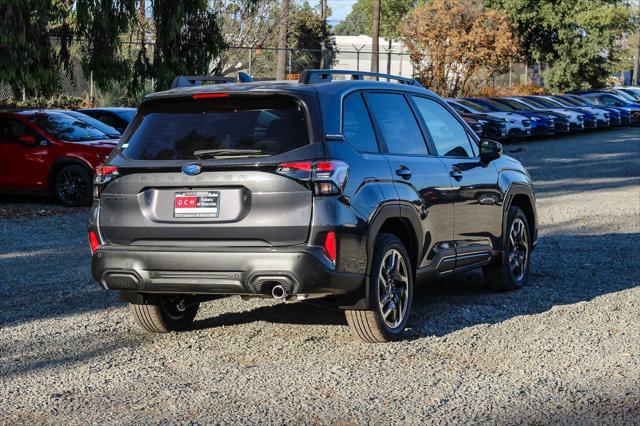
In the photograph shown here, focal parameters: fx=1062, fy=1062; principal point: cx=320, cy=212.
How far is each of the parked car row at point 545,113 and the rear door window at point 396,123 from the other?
24289 millimetres

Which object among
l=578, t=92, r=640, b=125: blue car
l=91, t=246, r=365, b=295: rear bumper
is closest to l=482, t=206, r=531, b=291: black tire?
l=91, t=246, r=365, b=295: rear bumper

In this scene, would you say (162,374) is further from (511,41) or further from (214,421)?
(511,41)

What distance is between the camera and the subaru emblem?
6662mm

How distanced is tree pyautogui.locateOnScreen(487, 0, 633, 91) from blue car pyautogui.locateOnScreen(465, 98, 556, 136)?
2542 cm

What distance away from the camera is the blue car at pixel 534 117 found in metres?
35.9

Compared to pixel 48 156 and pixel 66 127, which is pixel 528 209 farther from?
pixel 66 127

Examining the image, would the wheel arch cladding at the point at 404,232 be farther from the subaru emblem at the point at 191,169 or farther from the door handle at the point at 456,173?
the subaru emblem at the point at 191,169

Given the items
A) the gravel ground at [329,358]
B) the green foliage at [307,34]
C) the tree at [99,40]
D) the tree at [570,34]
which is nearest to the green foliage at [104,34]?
the tree at [99,40]

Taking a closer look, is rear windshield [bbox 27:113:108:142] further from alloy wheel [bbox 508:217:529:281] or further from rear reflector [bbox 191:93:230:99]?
rear reflector [bbox 191:93:230:99]

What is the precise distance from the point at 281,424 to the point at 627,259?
6775 millimetres

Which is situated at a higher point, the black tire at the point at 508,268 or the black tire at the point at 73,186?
the black tire at the point at 508,268

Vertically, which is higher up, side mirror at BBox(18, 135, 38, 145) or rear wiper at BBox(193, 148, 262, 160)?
rear wiper at BBox(193, 148, 262, 160)

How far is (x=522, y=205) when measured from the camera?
32.5 ft

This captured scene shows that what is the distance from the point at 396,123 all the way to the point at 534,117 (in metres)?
29.7
